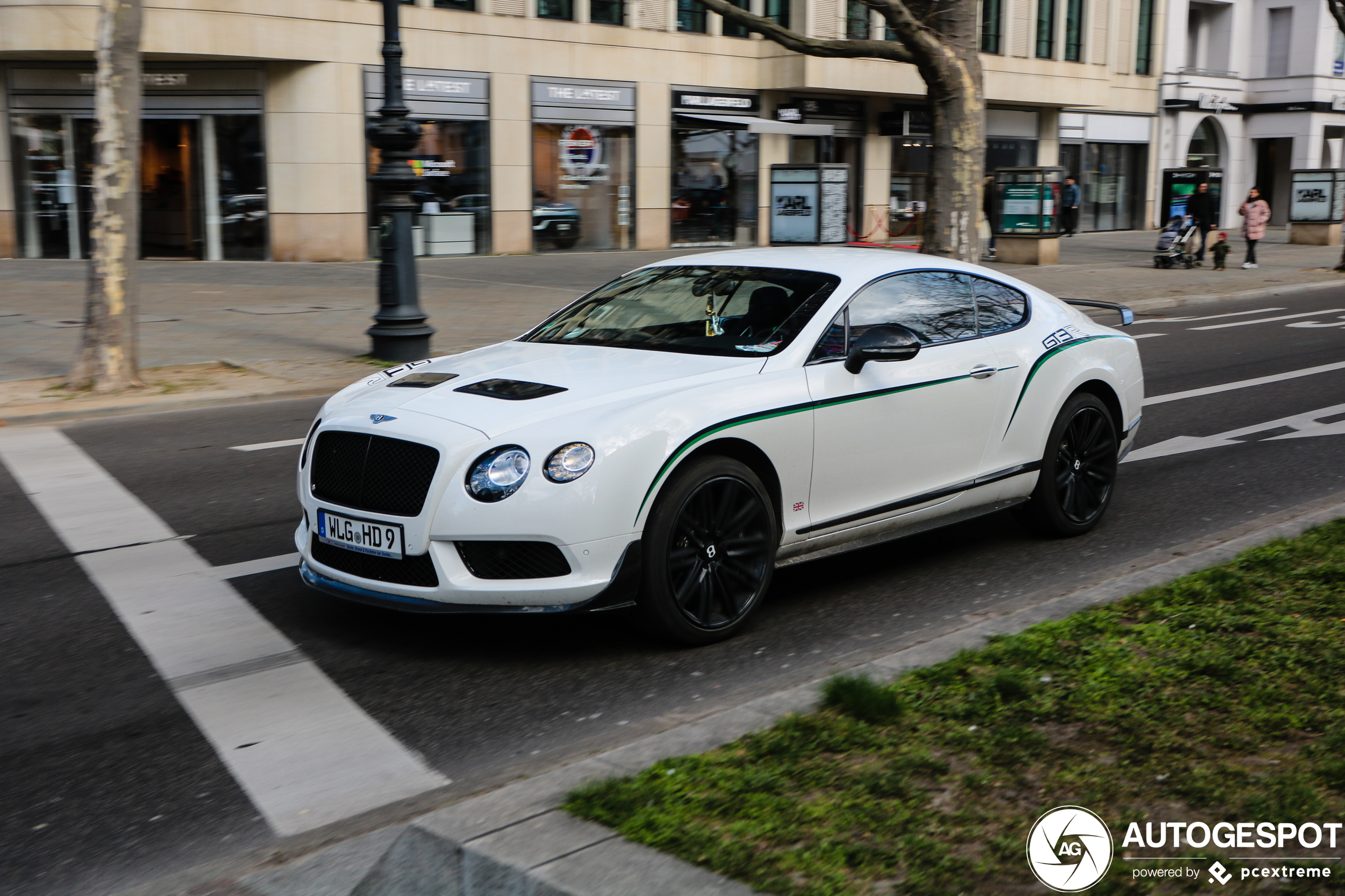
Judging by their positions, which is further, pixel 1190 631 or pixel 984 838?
pixel 1190 631

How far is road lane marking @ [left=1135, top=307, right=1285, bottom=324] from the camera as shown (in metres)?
18.8

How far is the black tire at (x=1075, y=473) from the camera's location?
6586mm

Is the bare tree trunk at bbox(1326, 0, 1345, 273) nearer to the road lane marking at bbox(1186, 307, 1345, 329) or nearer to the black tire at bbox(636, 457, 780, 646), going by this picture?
the road lane marking at bbox(1186, 307, 1345, 329)

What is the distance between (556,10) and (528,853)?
2828 cm

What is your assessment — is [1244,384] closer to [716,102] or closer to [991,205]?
[991,205]

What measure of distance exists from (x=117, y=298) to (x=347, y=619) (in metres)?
7.28

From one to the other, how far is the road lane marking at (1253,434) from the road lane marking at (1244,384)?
1133 mm

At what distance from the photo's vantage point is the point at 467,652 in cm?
510

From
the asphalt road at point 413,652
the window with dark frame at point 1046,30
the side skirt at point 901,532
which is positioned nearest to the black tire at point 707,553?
the asphalt road at point 413,652

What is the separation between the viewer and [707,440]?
498cm

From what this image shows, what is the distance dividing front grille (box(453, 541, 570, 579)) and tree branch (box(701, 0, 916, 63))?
14.9 metres

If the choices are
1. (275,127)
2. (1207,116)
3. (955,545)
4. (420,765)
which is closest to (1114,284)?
(275,127)

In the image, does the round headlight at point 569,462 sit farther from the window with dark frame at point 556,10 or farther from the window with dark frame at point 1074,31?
the window with dark frame at point 1074,31

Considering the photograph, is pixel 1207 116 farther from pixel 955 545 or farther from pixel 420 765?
pixel 420 765
